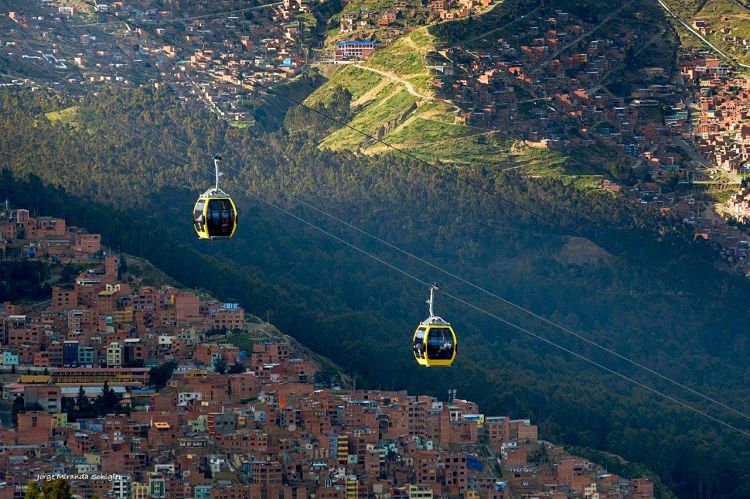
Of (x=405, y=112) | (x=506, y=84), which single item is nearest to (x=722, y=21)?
(x=506, y=84)

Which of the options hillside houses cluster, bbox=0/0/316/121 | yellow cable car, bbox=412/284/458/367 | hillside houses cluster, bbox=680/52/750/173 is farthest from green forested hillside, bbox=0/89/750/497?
yellow cable car, bbox=412/284/458/367

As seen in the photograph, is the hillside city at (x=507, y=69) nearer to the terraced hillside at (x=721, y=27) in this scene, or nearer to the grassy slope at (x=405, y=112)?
the terraced hillside at (x=721, y=27)

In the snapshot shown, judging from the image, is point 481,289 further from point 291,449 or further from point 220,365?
point 291,449

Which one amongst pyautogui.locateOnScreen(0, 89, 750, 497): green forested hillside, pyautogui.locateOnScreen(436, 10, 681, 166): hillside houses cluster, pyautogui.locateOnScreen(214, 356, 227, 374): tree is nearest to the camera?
pyautogui.locateOnScreen(214, 356, 227, 374): tree

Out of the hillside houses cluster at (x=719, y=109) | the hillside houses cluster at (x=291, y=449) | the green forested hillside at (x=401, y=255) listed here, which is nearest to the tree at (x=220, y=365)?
the hillside houses cluster at (x=291, y=449)

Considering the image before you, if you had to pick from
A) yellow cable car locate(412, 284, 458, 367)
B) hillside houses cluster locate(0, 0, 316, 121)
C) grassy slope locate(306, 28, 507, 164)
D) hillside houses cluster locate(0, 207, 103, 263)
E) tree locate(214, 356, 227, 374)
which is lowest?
tree locate(214, 356, 227, 374)

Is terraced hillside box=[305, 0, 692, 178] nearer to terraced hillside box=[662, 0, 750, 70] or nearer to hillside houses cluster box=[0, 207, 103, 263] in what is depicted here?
terraced hillside box=[662, 0, 750, 70]
